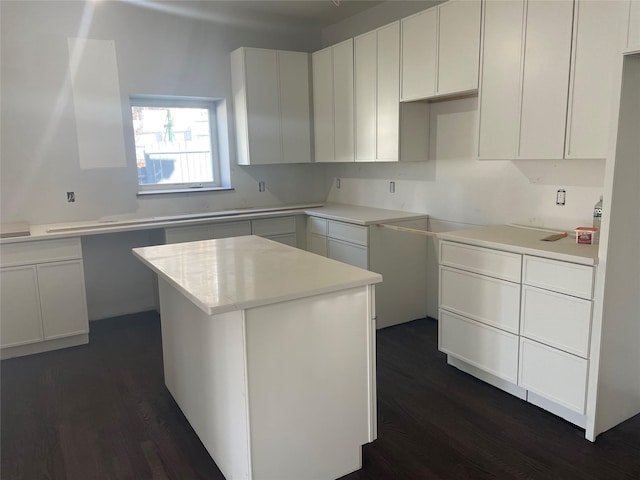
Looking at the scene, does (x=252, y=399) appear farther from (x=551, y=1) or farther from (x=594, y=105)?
(x=551, y=1)

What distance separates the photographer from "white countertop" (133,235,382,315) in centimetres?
187

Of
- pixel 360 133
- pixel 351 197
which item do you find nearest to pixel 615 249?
pixel 360 133

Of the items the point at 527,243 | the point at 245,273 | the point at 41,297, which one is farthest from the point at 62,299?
the point at 527,243

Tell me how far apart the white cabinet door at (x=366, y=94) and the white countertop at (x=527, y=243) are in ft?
4.48

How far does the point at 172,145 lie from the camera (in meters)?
4.65

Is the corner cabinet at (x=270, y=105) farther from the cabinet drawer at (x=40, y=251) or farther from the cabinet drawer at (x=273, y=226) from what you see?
the cabinet drawer at (x=40, y=251)

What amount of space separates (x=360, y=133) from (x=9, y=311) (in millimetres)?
3001

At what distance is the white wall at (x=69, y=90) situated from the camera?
383 cm

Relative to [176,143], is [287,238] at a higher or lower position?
lower

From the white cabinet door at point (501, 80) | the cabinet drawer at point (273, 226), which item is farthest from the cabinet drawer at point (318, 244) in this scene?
the white cabinet door at point (501, 80)

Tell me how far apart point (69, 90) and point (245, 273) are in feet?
9.31

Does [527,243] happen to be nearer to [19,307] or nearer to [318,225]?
[318,225]

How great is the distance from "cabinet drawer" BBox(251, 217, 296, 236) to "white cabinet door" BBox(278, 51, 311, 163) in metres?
0.62

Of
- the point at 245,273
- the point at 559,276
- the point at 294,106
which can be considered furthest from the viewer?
the point at 294,106
